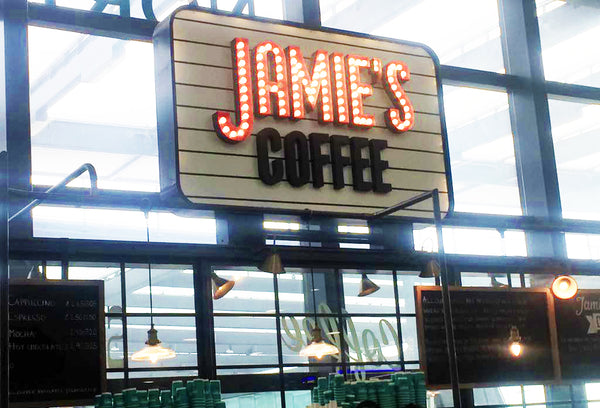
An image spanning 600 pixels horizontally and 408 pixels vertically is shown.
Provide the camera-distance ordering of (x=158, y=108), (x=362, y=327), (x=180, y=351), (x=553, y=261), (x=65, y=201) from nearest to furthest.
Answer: (x=65, y=201) < (x=158, y=108) < (x=180, y=351) < (x=362, y=327) < (x=553, y=261)

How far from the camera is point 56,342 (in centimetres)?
675

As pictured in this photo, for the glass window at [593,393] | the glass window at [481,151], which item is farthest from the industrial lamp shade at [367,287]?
the glass window at [593,393]

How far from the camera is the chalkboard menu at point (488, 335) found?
8.08m

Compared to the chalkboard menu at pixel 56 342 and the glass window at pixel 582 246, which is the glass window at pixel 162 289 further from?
the glass window at pixel 582 246

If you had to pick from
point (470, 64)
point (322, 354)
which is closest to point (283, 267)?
point (322, 354)

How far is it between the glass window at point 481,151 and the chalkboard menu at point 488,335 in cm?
112

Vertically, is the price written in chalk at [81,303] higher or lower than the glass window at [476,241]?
lower

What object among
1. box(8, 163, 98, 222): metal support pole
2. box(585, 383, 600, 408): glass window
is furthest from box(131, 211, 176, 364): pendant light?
box(585, 383, 600, 408): glass window

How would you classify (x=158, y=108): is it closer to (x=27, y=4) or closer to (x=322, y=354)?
(x=27, y=4)

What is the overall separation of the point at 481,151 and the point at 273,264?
123 inches

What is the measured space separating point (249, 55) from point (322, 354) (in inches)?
91.2

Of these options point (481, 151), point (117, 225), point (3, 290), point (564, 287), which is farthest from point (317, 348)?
point (3, 290)

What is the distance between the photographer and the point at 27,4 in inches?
306

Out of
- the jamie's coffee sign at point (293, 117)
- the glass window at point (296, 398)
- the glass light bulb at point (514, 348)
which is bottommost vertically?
the glass window at point (296, 398)
